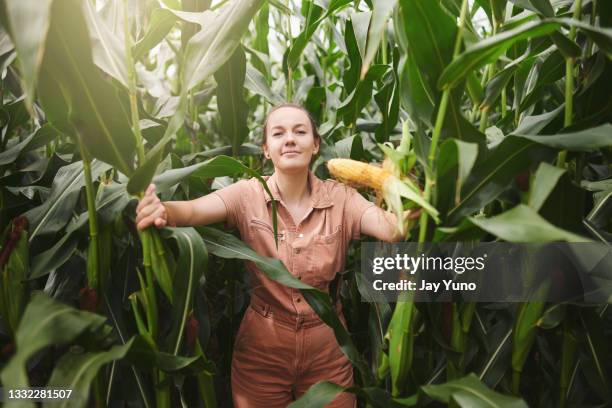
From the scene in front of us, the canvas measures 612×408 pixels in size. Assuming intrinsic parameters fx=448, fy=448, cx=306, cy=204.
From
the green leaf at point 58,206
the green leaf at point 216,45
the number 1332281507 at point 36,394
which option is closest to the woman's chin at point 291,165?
the green leaf at point 216,45

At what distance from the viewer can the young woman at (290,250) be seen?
1.22 m

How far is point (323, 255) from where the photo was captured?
123cm

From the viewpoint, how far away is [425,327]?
121 centimetres

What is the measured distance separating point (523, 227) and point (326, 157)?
2.84 ft

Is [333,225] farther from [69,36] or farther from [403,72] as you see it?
[69,36]

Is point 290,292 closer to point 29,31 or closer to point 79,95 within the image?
point 79,95

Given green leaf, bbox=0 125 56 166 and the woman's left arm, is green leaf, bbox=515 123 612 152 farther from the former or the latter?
green leaf, bbox=0 125 56 166

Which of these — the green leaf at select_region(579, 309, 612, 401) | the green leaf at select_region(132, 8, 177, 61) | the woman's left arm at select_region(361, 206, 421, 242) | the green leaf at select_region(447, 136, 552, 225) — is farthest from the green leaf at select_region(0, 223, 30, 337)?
the green leaf at select_region(579, 309, 612, 401)

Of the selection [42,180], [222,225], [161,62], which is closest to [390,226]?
[222,225]

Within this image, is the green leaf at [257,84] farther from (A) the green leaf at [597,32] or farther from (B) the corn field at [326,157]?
(A) the green leaf at [597,32]

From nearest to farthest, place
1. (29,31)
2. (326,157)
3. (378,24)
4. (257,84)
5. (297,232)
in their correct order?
(29,31) → (378,24) → (297,232) → (326,157) → (257,84)

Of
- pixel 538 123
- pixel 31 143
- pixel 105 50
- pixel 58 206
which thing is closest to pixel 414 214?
pixel 538 123

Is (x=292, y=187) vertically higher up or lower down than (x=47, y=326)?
higher up

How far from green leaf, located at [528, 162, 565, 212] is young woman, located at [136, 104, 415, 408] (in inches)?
19.8
